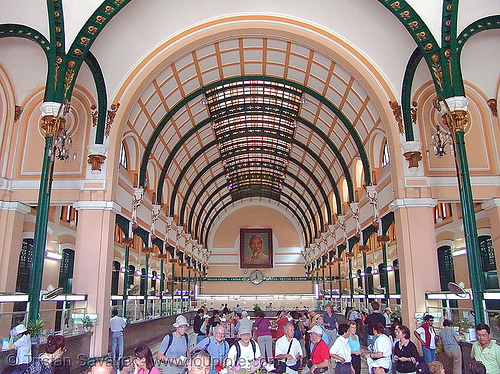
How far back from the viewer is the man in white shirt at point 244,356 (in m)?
6.02

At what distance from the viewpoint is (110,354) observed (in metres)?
13.6

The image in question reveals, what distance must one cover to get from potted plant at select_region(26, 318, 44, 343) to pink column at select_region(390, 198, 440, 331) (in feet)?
32.9

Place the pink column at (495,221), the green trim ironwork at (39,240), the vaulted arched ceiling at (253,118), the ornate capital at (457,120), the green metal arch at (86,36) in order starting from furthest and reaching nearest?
the vaulted arched ceiling at (253,118)
the pink column at (495,221)
the green metal arch at (86,36)
the ornate capital at (457,120)
the green trim ironwork at (39,240)

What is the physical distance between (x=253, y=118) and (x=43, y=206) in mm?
17537

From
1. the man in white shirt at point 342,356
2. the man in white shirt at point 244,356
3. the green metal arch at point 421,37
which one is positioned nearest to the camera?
the man in white shirt at point 244,356

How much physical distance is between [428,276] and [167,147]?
1417 cm

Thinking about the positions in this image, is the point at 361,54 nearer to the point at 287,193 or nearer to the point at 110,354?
the point at 110,354

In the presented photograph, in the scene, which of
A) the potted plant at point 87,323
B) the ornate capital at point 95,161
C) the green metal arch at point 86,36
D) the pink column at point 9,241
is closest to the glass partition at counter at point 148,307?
the potted plant at point 87,323

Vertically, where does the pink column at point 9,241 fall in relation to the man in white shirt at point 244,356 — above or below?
above

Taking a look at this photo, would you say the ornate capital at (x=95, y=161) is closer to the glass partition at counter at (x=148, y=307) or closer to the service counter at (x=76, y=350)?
the glass partition at counter at (x=148, y=307)

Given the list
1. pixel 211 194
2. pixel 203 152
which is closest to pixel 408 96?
pixel 203 152

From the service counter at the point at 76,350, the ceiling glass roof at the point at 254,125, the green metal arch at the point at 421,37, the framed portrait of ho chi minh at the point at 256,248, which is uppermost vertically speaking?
the ceiling glass roof at the point at 254,125

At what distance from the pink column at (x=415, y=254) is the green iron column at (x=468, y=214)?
9.22 feet

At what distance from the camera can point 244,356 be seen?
244 inches
